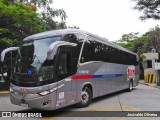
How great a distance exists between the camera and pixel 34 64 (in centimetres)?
1089

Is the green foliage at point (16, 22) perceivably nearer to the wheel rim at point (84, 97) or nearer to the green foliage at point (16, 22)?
the green foliage at point (16, 22)

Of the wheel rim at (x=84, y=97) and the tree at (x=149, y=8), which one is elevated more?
the tree at (x=149, y=8)

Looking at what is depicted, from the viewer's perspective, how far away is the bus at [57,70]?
10.5 metres

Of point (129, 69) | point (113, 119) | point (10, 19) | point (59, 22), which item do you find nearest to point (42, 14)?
point (59, 22)

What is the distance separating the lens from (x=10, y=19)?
2091 cm

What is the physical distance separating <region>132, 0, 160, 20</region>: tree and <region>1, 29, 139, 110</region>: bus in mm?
11704

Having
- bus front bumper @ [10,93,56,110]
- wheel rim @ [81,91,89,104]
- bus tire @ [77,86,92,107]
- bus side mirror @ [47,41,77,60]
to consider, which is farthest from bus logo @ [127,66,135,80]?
bus front bumper @ [10,93,56,110]

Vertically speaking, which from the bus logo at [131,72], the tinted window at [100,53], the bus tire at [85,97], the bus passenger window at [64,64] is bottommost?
the bus tire at [85,97]

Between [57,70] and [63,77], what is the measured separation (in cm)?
47

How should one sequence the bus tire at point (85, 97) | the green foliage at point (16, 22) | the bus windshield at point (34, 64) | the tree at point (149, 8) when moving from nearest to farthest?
the bus windshield at point (34, 64) → the bus tire at point (85, 97) → the green foliage at point (16, 22) → the tree at point (149, 8)

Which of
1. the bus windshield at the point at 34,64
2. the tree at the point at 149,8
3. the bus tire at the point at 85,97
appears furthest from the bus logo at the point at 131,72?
the bus windshield at the point at 34,64

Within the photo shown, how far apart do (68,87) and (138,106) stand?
11.9 ft

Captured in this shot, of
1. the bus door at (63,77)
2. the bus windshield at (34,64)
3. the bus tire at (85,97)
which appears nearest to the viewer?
the bus windshield at (34,64)

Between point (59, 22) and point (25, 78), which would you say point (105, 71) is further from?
point (59, 22)
